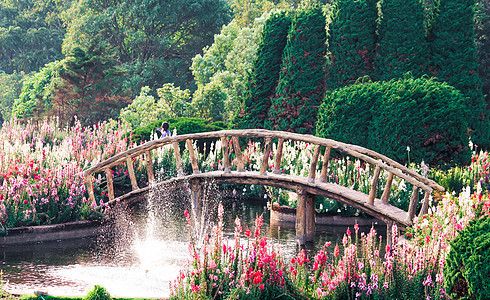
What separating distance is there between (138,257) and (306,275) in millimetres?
3914

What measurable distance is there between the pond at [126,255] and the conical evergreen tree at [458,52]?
25.2 ft

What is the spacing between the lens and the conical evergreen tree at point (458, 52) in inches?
728

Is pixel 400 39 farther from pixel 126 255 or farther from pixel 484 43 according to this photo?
pixel 126 255

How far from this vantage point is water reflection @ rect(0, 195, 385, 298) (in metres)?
8.38

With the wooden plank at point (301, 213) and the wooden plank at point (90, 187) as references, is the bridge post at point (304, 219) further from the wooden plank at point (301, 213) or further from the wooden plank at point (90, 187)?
the wooden plank at point (90, 187)

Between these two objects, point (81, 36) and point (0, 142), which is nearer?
point (0, 142)

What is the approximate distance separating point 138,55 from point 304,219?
2881cm

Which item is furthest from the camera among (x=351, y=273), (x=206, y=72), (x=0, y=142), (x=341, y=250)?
(x=206, y=72)

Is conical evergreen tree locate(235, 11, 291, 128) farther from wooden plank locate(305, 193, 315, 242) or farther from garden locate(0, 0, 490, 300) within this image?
wooden plank locate(305, 193, 315, 242)

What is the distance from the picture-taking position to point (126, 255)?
10.1m

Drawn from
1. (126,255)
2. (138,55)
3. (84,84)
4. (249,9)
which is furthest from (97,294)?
(249,9)

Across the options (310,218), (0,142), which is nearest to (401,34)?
(310,218)

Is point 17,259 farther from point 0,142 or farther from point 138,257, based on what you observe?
point 0,142

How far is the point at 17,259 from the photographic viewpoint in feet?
31.8
